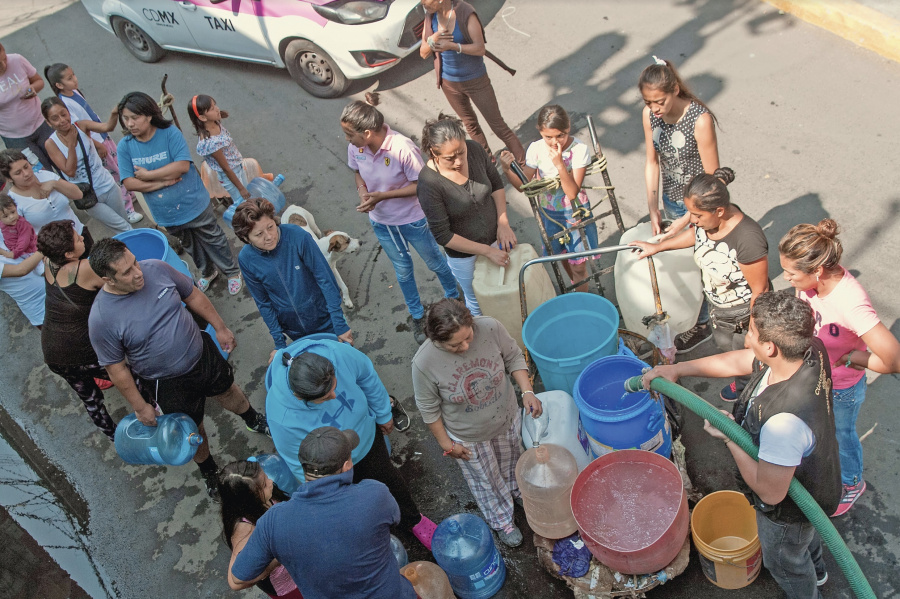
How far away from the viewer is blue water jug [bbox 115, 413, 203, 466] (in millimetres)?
4102

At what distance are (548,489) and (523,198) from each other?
3.04 meters

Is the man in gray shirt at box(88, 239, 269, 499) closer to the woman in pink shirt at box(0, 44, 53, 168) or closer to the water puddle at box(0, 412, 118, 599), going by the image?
the water puddle at box(0, 412, 118, 599)

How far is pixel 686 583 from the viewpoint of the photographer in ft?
11.1

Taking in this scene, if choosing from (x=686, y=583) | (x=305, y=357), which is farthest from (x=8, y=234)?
(x=686, y=583)

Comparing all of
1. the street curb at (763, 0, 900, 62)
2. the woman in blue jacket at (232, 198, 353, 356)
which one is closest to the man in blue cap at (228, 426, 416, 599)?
the woman in blue jacket at (232, 198, 353, 356)

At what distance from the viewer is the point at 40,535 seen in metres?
4.80

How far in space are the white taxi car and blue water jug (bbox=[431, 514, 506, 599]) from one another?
5.44 meters

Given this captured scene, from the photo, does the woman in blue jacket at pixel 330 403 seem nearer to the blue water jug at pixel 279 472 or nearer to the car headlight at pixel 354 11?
the blue water jug at pixel 279 472

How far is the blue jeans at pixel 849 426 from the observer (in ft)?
10.1

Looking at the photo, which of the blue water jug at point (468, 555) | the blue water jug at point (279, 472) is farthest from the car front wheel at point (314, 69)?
the blue water jug at point (468, 555)

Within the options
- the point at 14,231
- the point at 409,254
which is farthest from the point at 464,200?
the point at 14,231

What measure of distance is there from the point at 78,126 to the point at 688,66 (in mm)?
5913

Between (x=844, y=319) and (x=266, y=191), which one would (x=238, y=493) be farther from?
(x=266, y=191)

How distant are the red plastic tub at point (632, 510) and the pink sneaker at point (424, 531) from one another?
3.05ft
